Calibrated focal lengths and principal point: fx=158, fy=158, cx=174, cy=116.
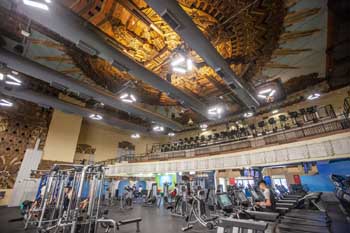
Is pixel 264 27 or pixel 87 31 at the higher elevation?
pixel 264 27

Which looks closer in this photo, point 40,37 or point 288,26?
point 288,26

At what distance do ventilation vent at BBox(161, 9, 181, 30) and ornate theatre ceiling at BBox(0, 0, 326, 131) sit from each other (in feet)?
4.51

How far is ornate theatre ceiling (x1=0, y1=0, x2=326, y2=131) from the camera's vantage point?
5.21 m

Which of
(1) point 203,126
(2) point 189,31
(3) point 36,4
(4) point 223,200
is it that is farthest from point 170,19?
(1) point 203,126

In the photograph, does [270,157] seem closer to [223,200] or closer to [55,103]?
[223,200]

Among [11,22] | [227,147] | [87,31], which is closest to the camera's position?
[87,31]

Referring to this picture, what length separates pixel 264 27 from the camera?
5.86 metres

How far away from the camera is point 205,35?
6.26 metres

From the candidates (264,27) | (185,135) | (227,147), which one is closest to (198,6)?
(264,27)

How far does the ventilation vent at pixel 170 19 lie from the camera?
13.1ft

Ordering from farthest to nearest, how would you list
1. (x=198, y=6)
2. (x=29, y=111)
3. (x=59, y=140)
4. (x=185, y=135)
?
(x=185, y=135) < (x=59, y=140) < (x=29, y=111) < (x=198, y=6)

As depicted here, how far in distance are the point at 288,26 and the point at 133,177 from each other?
15637 mm

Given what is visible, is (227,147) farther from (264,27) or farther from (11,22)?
(11,22)

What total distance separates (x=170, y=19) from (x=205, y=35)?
257cm
